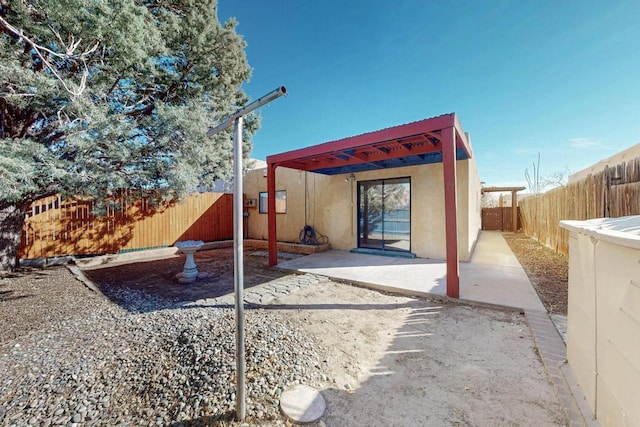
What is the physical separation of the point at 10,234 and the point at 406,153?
9.31 metres

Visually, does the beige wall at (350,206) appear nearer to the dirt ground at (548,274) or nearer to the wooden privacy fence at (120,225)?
the dirt ground at (548,274)

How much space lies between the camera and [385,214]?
7.50 meters

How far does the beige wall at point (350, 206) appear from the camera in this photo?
6456 millimetres

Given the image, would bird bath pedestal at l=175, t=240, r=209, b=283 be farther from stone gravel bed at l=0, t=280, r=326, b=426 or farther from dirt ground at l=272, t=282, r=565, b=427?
dirt ground at l=272, t=282, r=565, b=427

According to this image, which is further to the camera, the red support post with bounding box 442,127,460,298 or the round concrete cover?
the red support post with bounding box 442,127,460,298

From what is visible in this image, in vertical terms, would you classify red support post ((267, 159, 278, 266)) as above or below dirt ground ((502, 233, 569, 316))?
above

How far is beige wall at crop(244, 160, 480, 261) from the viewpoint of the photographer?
21.2ft

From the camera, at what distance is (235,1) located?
260 inches

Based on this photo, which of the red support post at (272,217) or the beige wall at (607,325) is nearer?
the beige wall at (607,325)

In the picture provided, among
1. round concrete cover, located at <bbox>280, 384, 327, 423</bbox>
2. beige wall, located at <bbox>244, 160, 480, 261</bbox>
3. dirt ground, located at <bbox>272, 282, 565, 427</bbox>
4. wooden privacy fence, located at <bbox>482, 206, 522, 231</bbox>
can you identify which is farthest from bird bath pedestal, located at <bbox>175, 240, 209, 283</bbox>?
wooden privacy fence, located at <bbox>482, 206, 522, 231</bbox>

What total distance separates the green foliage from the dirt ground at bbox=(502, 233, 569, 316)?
7412mm

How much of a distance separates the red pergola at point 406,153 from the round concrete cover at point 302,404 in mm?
2906

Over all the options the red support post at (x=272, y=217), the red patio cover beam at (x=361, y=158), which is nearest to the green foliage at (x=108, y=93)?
the red support post at (x=272, y=217)

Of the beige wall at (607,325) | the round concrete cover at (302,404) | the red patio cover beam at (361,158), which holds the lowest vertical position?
the round concrete cover at (302,404)
